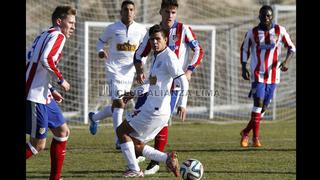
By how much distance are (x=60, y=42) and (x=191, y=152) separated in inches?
162

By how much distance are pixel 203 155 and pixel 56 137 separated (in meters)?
3.40

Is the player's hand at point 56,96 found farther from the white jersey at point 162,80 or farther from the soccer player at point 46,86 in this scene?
the white jersey at point 162,80

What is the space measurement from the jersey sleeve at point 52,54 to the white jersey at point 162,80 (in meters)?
1.19

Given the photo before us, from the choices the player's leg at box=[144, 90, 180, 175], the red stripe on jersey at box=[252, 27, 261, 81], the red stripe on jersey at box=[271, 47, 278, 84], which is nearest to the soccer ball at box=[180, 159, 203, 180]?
the player's leg at box=[144, 90, 180, 175]

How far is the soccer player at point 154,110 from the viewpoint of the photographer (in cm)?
854

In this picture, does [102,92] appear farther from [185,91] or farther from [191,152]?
[185,91]

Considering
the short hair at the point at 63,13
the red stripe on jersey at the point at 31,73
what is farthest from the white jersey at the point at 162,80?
the red stripe on jersey at the point at 31,73

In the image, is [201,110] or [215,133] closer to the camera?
[215,133]

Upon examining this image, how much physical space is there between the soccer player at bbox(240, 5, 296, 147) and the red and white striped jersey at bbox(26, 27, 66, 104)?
503 cm
